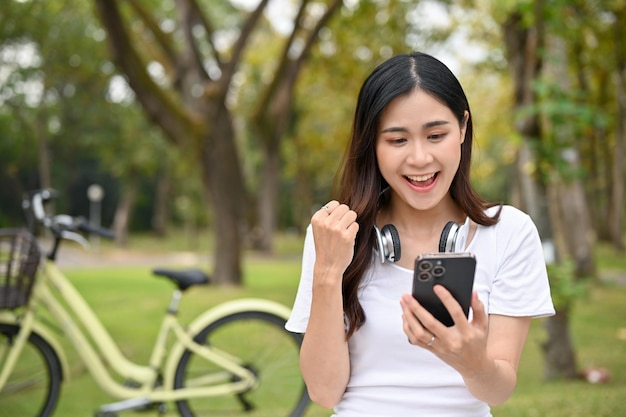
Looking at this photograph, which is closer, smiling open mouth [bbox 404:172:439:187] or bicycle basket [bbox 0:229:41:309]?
smiling open mouth [bbox 404:172:439:187]

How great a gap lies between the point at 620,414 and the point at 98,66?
2034 cm

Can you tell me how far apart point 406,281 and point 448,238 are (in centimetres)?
15

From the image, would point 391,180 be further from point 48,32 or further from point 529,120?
point 48,32

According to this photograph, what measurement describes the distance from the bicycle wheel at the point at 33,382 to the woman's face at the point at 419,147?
2.99 meters

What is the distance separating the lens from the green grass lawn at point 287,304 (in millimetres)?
4582

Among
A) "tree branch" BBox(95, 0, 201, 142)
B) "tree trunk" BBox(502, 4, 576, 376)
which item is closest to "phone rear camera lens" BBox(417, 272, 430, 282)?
"tree trunk" BBox(502, 4, 576, 376)

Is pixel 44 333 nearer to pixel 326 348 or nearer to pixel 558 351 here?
pixel 326 348

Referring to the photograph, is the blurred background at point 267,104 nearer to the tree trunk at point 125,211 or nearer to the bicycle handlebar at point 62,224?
the tree trunk at point 125,211

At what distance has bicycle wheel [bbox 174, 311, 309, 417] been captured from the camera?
3981 mm

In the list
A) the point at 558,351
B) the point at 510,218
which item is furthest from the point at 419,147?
the point at 558,351

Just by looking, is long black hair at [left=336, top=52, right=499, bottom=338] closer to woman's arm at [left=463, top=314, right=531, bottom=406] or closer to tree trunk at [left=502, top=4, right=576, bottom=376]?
woman's arm at [left=463, top=314, right=531, bottom=406]

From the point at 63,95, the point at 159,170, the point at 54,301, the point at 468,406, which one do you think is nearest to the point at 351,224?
the point at 468,406

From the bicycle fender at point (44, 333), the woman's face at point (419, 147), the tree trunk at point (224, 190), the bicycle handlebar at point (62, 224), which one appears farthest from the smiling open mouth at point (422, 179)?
the tree trunk at point (224, 190)

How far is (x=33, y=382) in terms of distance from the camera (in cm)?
415
